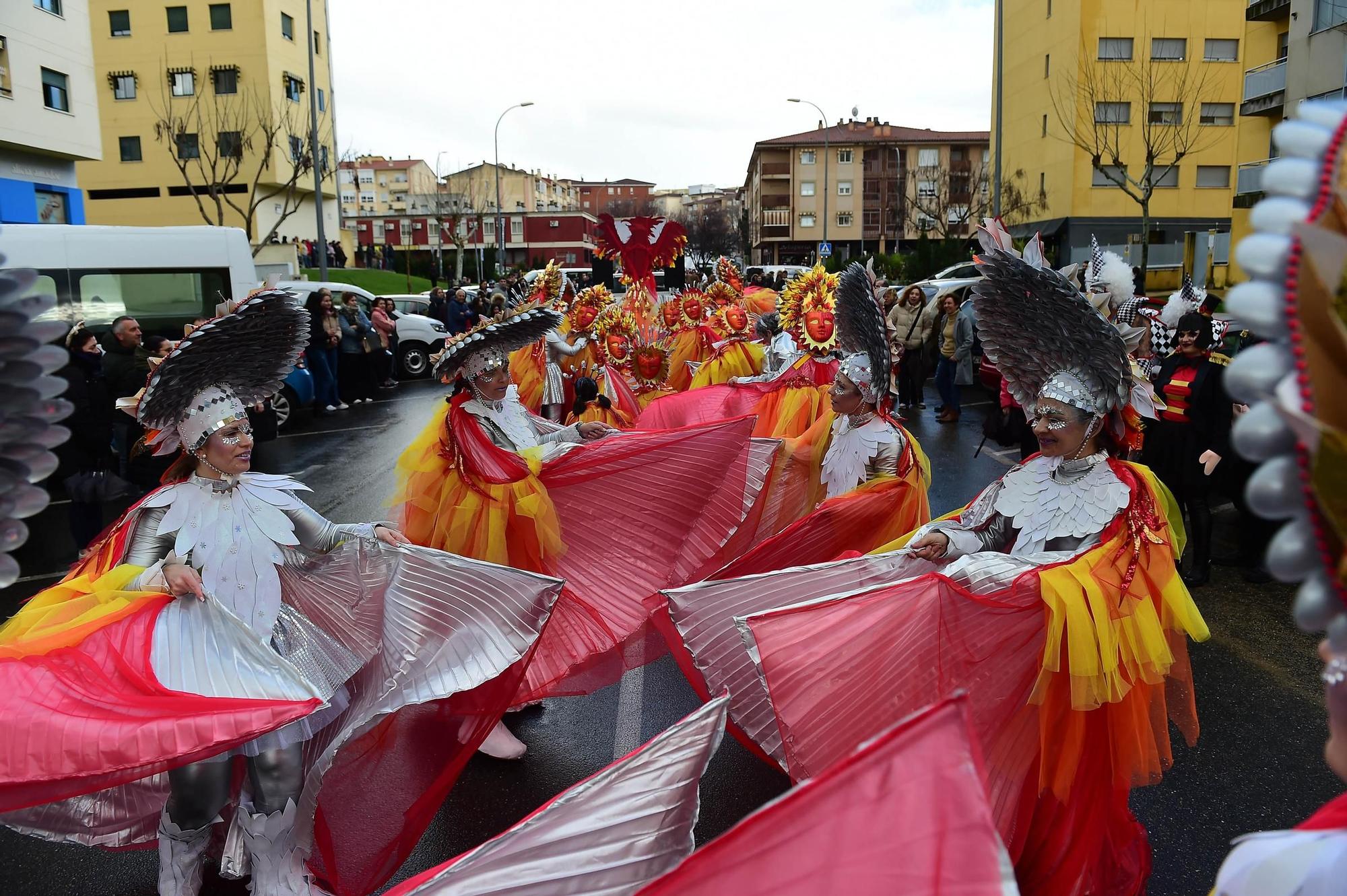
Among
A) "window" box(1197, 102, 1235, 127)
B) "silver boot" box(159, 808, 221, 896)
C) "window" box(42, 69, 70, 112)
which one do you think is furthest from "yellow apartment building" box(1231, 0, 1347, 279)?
"window" box(42, 69, 70, 112)

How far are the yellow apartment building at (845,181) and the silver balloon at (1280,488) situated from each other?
74250mm

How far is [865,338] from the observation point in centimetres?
502

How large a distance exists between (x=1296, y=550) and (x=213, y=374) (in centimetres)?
323

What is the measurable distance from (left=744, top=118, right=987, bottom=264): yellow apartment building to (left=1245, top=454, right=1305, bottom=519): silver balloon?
244 ft

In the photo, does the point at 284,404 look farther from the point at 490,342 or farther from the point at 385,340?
the point at 490,342

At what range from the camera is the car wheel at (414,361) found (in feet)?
69.2

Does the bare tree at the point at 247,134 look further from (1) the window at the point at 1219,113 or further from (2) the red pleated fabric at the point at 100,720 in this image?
(2) the red pleated fabric at the point at 100,720

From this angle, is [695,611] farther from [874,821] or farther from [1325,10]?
[1325,10]

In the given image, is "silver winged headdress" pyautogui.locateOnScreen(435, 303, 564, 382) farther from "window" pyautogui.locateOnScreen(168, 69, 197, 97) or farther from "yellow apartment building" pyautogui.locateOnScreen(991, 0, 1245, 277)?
→ "window" pyautogui.locateOnScreen(168, 69, 197, 97)

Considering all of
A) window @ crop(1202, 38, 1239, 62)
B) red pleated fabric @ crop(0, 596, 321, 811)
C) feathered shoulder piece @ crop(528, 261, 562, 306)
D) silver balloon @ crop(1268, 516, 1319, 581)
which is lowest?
red pleated fabric @ crop(0, 596, 321, 811)

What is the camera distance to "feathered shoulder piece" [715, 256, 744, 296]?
41.5 feet

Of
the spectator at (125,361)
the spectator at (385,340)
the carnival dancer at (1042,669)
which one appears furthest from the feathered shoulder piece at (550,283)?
the spectator at (385,340)

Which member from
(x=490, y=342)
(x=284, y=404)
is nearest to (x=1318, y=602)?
(x=490, y=342)

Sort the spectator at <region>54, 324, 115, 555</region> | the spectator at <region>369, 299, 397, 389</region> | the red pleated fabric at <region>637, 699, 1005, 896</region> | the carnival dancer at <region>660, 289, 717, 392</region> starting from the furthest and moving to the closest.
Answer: the spectator at <region>369, 299, 397, 389</region>, the carnival dancer at <region>660, 289, 717, 392</region>, the spectator at <region>54, 324, 115, 555</region>, the red pleated fabric at <region>637, 699, 1005, 896</region>
